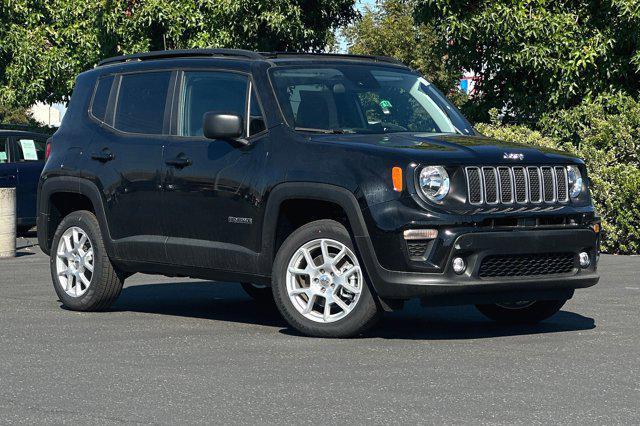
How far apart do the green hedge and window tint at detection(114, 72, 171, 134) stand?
8.50 m

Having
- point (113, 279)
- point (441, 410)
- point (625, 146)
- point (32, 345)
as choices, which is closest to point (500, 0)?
point (625, 146)

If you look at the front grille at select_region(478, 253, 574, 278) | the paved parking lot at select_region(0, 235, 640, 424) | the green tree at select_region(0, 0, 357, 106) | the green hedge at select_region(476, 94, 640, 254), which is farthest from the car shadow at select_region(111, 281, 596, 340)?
the green tree at select_region(0, 0, 357, 106)

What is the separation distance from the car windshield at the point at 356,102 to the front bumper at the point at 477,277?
1141 mm

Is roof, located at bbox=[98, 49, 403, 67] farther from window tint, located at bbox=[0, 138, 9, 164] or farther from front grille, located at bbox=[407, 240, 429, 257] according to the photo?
window tint, located at bbox=[0, 138, 9, 164]

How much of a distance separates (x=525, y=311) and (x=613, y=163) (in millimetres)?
8604

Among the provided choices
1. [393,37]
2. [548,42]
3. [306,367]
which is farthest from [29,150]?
[393,37]

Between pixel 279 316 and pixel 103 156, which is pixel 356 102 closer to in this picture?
pixel 279 316

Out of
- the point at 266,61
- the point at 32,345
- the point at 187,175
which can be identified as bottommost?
the point at 32,345

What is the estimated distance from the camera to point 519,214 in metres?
8.95

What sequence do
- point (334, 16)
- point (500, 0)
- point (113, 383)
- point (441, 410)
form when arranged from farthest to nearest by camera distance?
point (334, 16), point (500, 0), point (113, 383), point (441, 410)

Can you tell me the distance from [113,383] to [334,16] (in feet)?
61.8

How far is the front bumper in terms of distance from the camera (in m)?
8.69

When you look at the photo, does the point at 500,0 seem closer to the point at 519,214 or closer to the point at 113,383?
the point at 519,214

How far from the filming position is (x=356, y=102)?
32.2 ft
